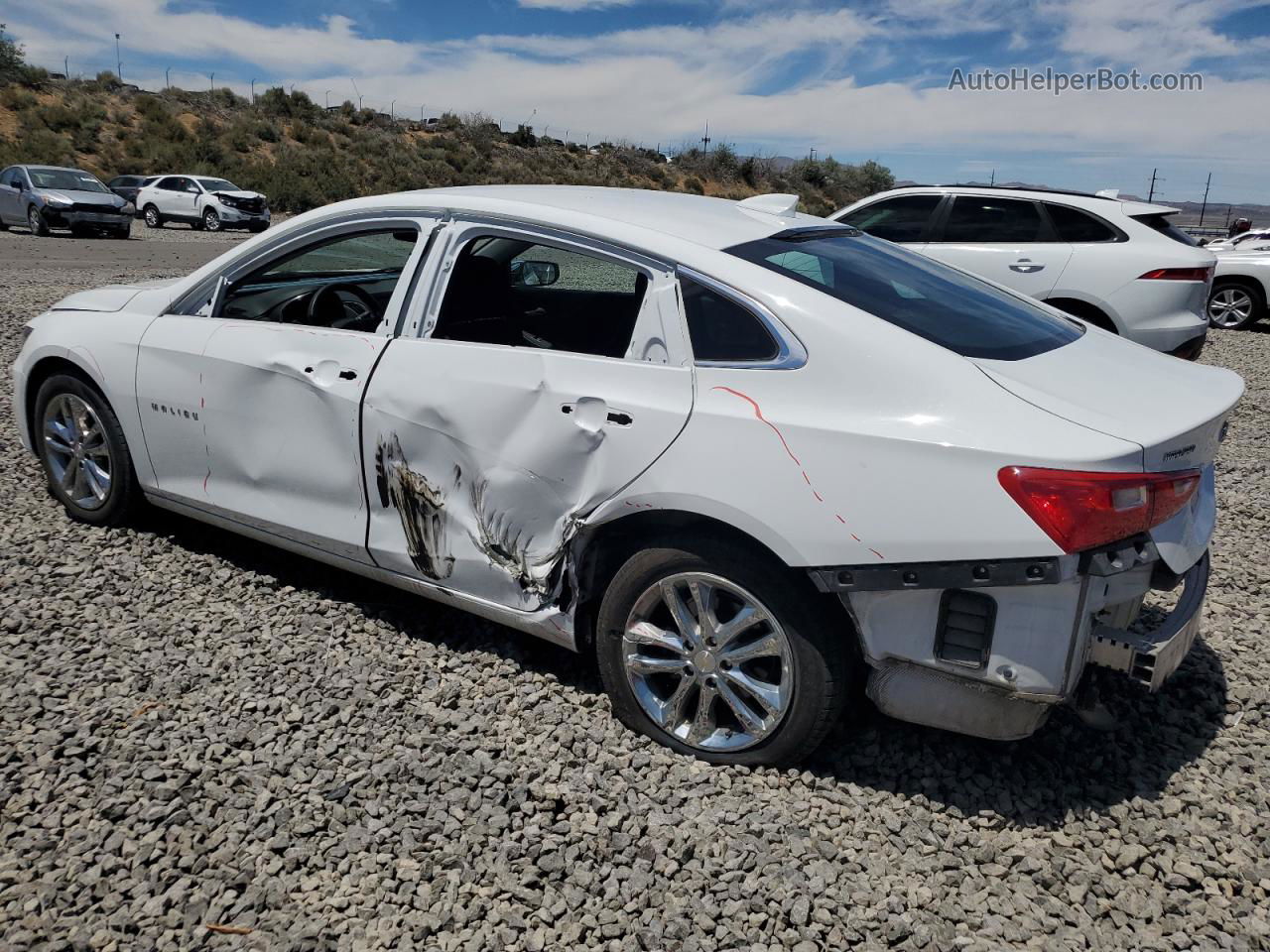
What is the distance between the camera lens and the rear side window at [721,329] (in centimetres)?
275

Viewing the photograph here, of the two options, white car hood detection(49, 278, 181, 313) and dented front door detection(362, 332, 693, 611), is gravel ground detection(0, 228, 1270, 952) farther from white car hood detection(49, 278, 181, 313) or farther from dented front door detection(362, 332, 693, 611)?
white car hood detection(49, 278, 181, 313)

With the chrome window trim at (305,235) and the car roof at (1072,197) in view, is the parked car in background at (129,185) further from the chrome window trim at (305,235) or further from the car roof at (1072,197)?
the chrome window trim at (305,235)

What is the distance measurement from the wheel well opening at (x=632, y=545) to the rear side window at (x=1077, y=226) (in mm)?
7045

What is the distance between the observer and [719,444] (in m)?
2.68

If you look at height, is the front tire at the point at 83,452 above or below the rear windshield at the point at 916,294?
below

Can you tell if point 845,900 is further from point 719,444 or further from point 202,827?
point 202,827

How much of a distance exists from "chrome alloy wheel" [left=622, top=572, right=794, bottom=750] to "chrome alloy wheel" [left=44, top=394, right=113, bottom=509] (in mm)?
2818

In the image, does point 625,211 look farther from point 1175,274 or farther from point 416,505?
point 1175,274

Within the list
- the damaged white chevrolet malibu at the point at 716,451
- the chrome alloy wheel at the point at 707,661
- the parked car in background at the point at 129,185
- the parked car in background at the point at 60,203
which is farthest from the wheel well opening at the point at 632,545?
the parked car in background at the point at 129,185

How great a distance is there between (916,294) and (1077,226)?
6400 millimetres

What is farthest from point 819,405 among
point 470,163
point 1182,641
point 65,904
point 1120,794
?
point 470,163

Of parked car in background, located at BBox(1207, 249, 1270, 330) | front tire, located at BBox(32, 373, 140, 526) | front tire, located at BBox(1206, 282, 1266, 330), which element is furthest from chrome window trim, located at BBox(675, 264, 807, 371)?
front tire, located at BBox(1206, 282, 1266, 330)

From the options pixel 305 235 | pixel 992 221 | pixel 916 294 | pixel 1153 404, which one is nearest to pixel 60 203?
pixel 992 221

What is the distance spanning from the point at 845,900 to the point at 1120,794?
3.36ft
